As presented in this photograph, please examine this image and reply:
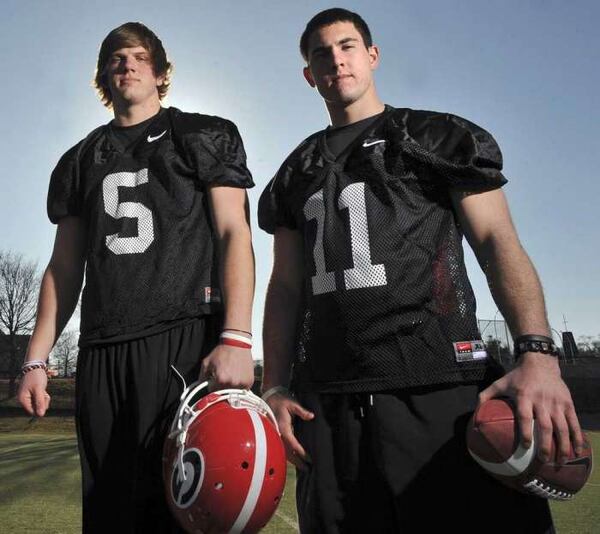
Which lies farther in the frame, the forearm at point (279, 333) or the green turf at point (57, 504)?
the green turf at point (57, 504)

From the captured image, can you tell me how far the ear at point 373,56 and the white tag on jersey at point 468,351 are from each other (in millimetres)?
1300

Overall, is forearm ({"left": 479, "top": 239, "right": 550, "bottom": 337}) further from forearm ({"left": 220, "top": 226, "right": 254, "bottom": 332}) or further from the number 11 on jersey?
forearm ({"left": 220, "top": 226, "right": 254, "bottom": 332})

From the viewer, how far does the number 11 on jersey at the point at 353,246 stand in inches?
81.5

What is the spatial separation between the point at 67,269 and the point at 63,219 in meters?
0.24

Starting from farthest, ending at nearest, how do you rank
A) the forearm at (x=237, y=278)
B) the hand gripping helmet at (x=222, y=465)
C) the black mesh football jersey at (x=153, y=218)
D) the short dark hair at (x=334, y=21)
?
1. the short dark hair at (x=334, y=21)
2. the black mesh football jersey at (x=153, y=218)
3. the forearm at (x=237, y=278)
4. the hand gripping helmet at (x=222, y=465)

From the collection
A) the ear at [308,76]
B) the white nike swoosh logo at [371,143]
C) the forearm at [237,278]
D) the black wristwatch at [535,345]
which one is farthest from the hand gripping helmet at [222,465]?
the ear at [308,76]

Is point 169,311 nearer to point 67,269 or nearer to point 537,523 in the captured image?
point 67,269

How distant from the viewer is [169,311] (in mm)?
2158

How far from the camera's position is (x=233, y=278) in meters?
2.12

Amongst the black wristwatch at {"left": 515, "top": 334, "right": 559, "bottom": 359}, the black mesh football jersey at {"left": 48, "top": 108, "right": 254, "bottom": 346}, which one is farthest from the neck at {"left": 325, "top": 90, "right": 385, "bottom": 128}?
the black wristwatch at {"left": 515, "top": 334, "right": 559, "bottom": 359}

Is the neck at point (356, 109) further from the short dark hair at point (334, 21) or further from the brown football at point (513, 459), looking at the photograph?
the brown football at point (513, 459)

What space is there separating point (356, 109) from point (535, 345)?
1.21m

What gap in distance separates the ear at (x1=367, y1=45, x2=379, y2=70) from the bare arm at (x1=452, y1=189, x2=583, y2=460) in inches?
31.6

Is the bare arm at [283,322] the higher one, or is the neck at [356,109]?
the neck at [356,109]
